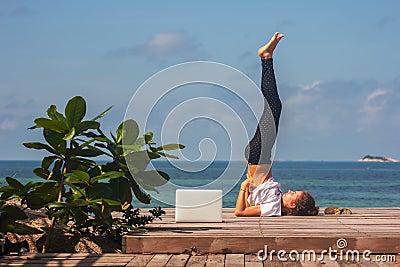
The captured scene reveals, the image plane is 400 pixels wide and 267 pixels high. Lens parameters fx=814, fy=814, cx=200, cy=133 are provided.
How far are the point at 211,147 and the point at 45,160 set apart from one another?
1.77m

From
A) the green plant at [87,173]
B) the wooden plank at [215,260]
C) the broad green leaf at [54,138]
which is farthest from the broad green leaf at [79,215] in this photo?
the wooden plank at [215,260]

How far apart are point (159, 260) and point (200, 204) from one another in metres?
1.51

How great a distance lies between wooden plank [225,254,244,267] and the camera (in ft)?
18.9

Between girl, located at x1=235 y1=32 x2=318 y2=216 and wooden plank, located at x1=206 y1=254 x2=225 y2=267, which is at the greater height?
girl, located at x1=235 y1=32 x2=318 y2=216

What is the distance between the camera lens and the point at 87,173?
659 cm

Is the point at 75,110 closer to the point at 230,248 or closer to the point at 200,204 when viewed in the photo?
the point at 200,204

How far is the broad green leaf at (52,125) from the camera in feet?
21.0

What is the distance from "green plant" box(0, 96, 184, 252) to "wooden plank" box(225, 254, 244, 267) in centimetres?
90

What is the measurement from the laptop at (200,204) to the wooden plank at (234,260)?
124 cm

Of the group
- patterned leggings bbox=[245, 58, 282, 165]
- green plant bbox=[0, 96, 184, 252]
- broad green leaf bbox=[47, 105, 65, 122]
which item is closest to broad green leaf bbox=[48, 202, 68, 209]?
green plant bbox=[0, 96, 184, 252]

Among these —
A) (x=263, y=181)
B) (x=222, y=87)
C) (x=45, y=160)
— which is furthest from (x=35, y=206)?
(x=263, y=181)

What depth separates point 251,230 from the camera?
21.7ft

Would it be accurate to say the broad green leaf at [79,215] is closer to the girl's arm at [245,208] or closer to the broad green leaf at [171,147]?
the broad green leaf at [171,147]

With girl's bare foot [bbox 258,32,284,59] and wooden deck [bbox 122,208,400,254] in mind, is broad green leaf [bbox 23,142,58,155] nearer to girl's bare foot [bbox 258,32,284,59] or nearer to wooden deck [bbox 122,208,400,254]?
wooden deck [bbox 122,208,400,254]
